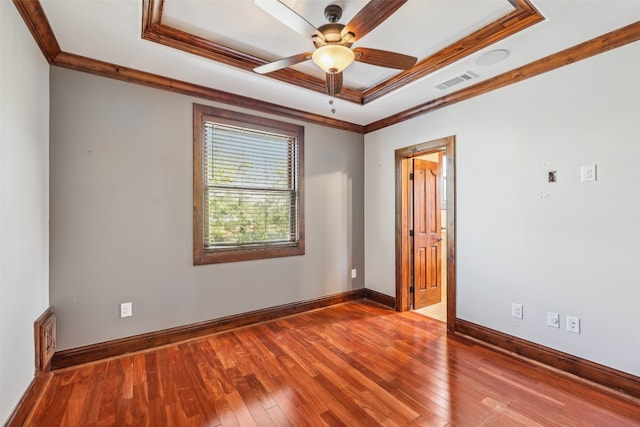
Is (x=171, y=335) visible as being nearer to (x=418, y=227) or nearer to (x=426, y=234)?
(x=418, y=227)

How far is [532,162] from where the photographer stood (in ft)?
8.45

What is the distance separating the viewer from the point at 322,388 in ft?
7.04

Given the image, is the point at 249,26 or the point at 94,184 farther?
the point at 94,184

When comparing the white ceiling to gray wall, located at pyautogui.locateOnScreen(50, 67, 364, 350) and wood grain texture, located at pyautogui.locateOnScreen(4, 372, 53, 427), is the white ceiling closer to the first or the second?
gray wall, located at pyautogui.locateOnScreen(50, 67, 364, 350)

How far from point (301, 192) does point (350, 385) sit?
7.30ft

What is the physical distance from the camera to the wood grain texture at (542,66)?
2.07 metres

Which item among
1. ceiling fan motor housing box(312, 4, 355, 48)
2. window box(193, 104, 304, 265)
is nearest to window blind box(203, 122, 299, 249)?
window box(193, 104, 304, 265)

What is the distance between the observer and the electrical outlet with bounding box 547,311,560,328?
7.92 feet

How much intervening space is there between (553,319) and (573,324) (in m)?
0.13

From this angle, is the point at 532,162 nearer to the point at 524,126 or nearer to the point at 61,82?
the point at 524,126

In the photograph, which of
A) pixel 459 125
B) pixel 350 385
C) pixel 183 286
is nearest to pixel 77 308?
pixel 183 286

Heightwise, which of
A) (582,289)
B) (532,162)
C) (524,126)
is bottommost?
(582,289)

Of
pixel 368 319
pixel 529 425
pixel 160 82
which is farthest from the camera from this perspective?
pixel 368 319

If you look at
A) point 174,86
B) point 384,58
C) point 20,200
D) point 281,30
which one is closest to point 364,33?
point 384,58
